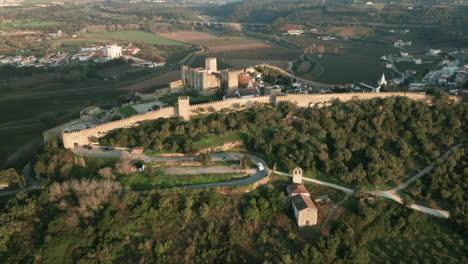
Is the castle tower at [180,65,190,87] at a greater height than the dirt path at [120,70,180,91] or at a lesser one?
greater

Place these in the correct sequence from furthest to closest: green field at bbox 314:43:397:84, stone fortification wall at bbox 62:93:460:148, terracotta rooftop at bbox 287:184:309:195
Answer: green field at bbox 314:43:397:84, stone fortification wall at bbox 62:93:460:148, terracotta rooftop at bbox 287:184:309:195

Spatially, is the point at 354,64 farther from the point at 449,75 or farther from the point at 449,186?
the point at 449,186

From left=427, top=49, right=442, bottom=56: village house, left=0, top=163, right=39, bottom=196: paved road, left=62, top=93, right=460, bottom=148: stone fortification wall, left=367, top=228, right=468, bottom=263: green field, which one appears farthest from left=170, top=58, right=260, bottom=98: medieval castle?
left=427, top=49, right=442, bottom=56: village house

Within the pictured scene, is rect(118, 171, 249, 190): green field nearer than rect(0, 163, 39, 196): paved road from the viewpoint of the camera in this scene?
Yes

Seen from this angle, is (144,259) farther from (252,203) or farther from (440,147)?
(440,147)

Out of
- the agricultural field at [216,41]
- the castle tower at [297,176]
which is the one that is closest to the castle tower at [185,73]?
the castle tower at [297,176]

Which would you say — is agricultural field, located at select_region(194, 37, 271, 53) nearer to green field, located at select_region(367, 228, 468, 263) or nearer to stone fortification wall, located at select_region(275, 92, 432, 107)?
stone fortification wall, located at select_region(275, 92, 432, 107)

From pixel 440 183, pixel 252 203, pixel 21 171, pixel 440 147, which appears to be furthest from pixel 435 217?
pixel 21 171

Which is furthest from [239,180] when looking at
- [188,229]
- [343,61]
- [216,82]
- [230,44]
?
[230,44]
